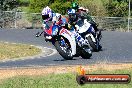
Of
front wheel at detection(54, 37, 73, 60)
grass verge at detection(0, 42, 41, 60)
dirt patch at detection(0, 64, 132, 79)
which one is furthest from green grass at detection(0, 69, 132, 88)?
grass verge at detection(0, 42, 41, 60)

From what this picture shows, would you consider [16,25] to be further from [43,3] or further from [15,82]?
[15,82]

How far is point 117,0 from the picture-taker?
43219 mm

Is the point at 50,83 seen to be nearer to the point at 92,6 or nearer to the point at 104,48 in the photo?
the point at 104,48

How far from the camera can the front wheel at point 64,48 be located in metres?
17.8

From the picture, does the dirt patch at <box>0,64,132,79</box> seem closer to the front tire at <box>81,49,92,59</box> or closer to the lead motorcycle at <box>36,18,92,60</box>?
the lead motorcycle at <box>36,18,92,60</box>

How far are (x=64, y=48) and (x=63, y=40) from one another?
27cm

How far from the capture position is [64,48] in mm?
18078

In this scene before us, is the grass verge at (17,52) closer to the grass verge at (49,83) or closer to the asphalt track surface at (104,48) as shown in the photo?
the asphalt track surface at (104,48)

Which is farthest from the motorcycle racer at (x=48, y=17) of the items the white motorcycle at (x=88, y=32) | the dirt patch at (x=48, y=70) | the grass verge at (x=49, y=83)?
the grass verge at (x=49, y=83)

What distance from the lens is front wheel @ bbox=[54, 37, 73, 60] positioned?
1783cm

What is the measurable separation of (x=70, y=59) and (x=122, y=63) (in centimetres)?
229

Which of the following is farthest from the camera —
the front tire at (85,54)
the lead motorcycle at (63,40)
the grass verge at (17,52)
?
the grass verge at (17,52)

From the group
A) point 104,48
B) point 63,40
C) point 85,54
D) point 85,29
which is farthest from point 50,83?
point 104,48

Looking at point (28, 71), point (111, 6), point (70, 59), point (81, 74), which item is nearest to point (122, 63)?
point (70, 59)
